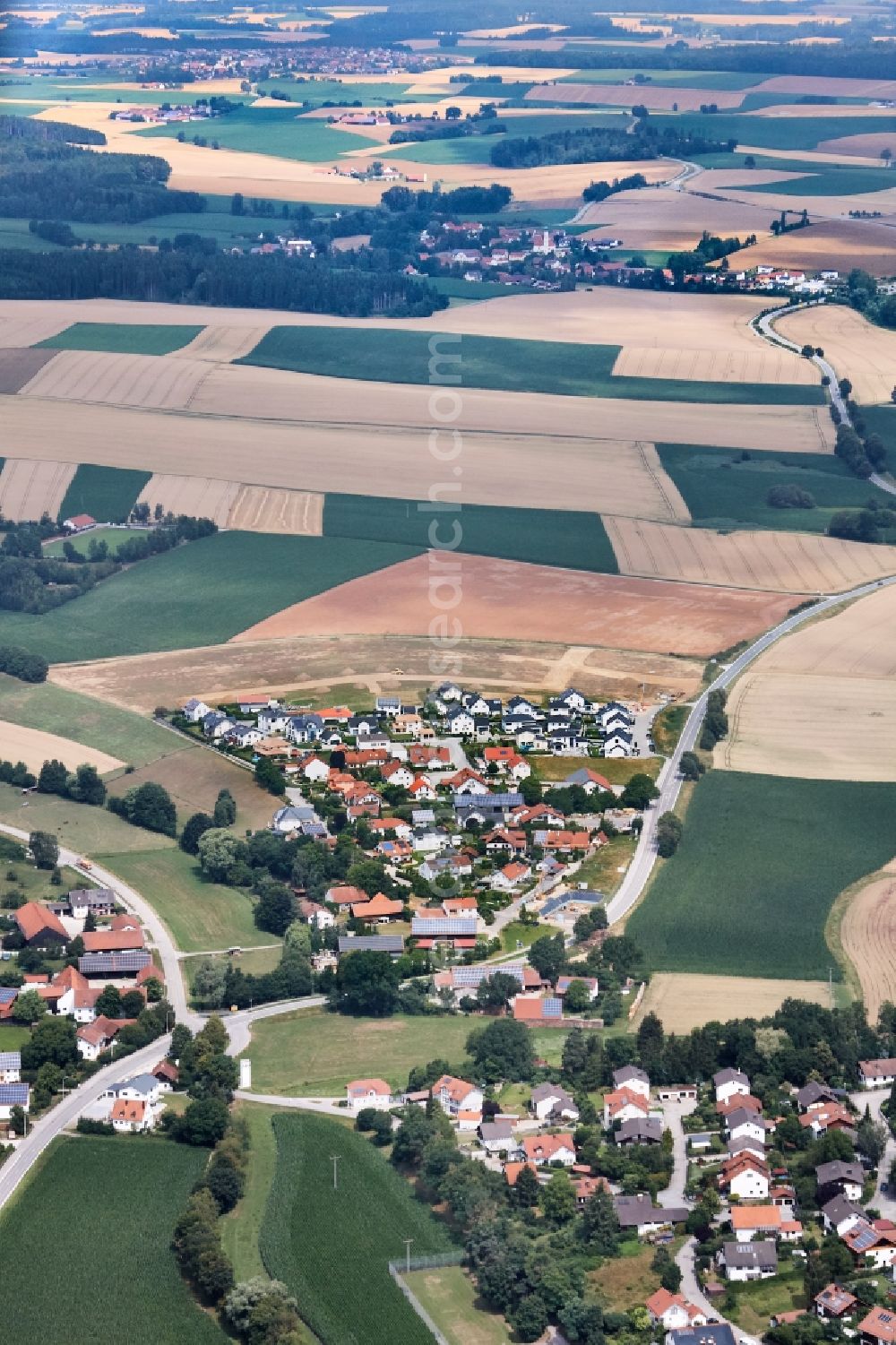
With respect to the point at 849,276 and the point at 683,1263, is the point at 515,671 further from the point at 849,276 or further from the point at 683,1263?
the point at 849,276

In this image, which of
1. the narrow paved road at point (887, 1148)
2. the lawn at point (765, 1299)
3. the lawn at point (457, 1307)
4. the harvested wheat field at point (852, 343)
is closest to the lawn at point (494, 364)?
the harvested wheat field at point (852, 343)

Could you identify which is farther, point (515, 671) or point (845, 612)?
point (845, 612)

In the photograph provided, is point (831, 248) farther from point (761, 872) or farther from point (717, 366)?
point (761, 872)

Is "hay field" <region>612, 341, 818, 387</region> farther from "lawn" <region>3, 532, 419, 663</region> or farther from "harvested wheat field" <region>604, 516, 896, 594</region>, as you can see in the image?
"lawn" <region>3, 532, 419, 663</region>

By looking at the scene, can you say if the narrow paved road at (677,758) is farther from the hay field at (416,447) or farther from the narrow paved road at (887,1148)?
the hay field at (416,447)

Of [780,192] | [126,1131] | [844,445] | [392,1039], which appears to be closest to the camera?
[126,1131]

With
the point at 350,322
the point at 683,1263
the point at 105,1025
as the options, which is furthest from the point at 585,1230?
the point at 350,322

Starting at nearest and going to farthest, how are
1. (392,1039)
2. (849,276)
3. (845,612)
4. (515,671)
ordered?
(392,1039) < (515,671) < (845,612) < (849,276)
